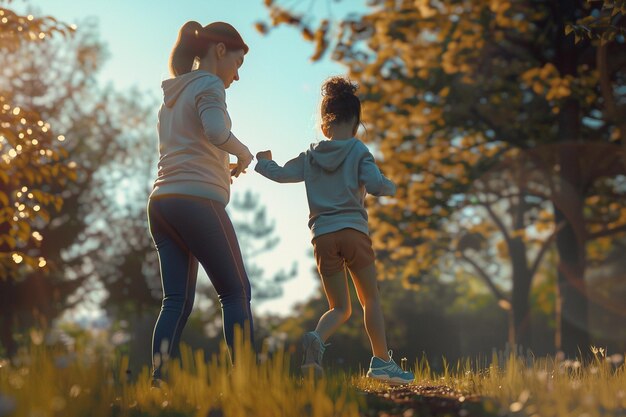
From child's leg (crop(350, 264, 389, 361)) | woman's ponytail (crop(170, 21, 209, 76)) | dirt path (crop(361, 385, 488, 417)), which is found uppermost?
woman's ponytail (crop(170, 21, 209, 76))

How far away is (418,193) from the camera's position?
1576cm

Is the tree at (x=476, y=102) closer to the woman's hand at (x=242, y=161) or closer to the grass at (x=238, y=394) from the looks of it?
the woman's hand at (x=242, y=161)

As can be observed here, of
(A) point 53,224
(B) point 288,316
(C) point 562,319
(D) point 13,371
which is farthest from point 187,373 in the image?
(B) point 288,316

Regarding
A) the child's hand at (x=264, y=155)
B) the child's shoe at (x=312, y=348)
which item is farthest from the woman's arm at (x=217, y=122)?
the child's shoe at (x=312, y=348)

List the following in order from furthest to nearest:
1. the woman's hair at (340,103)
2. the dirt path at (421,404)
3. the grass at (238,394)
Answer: the woman's hair at (340,103) → the dirt path at (421,404) → the grass at (238,394)

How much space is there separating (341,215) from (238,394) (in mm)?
1741

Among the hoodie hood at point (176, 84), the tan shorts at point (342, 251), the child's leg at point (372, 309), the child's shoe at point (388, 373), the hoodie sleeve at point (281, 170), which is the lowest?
the child's shoe at point (388, 373)

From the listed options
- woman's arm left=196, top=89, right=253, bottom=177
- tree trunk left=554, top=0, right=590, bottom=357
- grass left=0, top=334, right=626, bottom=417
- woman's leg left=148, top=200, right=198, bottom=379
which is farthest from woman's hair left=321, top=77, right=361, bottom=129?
tree trunk left=554, top=0, right=590, bottom=357

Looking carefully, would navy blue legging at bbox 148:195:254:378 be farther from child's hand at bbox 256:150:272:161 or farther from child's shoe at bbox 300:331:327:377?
child's hand at bbox 256:150:272:161

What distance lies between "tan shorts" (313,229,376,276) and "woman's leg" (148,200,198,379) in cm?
89

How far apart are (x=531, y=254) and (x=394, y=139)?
86.6 ft

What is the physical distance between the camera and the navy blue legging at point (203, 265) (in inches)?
168

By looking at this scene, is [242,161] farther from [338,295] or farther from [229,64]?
[338,295]

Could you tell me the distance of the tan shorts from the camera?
489cm
